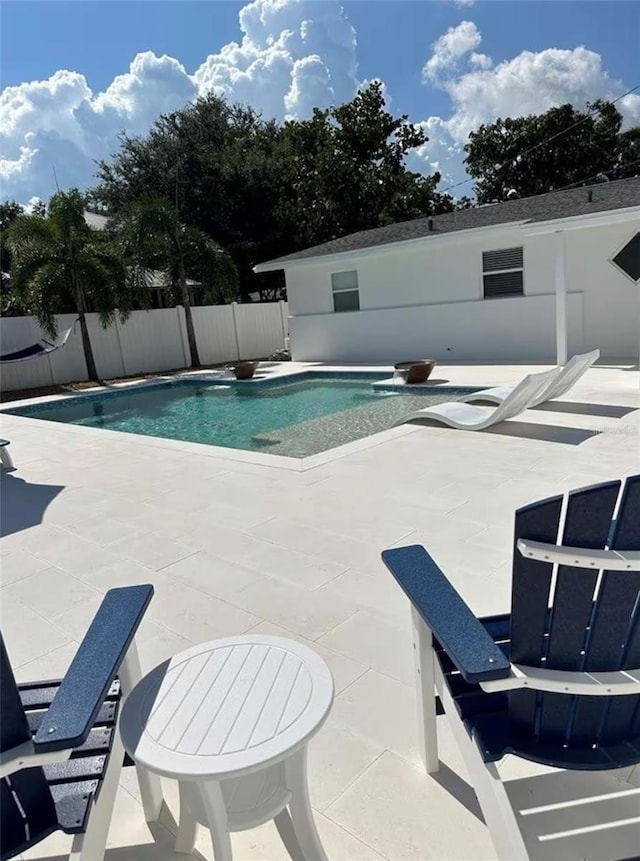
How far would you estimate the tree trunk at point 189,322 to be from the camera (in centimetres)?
1714

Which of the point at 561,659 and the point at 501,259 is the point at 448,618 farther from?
the point at 501,259

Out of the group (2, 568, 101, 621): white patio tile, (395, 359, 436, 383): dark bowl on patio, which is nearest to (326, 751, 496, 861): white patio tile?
(2, 568, 101, 621): white patio tile

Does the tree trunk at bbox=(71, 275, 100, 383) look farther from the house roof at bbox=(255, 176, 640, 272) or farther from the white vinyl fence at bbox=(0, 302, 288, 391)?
the house roof at bbox=(255, 176, 640, 272)

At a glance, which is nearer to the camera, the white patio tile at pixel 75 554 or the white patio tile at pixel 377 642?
the white patio tile at pixel 377 642

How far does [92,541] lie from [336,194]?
2479 cm

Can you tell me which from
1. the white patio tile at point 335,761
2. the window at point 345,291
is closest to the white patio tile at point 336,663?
the white patio tile at point 335,761

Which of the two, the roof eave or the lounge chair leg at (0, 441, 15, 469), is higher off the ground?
the roof eave

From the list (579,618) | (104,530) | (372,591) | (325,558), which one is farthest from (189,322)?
(579,618)

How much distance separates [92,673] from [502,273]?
1378 centimetres

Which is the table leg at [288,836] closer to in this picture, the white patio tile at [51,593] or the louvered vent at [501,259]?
the white patio tile at [51,593]

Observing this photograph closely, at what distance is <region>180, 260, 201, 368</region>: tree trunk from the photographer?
17.1 meters

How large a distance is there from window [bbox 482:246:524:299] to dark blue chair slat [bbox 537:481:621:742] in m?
13.0

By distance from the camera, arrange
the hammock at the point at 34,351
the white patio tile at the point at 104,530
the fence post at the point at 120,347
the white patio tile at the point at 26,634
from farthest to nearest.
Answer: the fence post at the point at 120,347
the hammock at the point at 34,351
the white patio tile at the point at 104,530
the white patio tile at the point at 26,634

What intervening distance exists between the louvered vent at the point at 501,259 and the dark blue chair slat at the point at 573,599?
13.1 m
